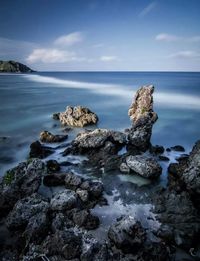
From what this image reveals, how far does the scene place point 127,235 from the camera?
7855 millimetres

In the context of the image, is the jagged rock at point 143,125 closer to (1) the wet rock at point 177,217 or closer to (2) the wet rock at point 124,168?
(2) the wet rock at point 124,168

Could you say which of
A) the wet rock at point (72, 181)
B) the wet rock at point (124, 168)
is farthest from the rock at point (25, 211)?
the wet rock at point (124, 168)

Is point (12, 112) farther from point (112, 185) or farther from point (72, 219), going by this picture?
point (72, 219)

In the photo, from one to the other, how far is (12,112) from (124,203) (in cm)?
2156

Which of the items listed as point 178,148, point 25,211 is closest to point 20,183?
point 25,211

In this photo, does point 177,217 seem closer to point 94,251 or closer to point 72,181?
point 94,251

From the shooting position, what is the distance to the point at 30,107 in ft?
104

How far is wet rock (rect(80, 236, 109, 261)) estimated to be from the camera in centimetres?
711

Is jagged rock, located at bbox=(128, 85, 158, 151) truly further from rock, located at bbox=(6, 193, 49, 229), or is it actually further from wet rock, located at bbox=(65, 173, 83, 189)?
rock, located at bbox=(6, 193, 49, 229)

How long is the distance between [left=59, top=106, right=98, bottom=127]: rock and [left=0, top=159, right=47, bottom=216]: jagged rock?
10.5m

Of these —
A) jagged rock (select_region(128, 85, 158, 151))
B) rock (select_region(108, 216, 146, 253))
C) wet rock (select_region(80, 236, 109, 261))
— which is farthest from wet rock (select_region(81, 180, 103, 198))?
jagged rock (select_region(128, 85, 158, 151))

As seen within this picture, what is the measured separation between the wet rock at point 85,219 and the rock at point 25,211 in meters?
1.16

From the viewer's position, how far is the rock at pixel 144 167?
1192 centimetres

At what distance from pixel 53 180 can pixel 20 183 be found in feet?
5.07
